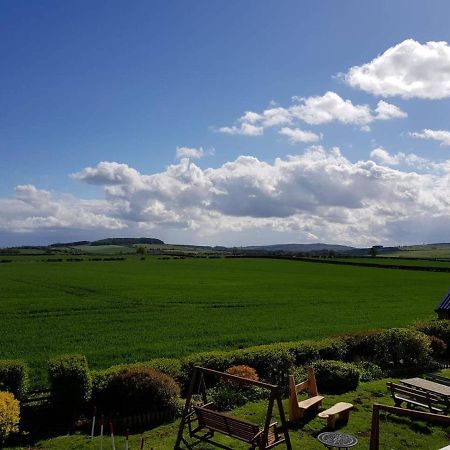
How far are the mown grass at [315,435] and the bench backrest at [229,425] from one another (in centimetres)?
142

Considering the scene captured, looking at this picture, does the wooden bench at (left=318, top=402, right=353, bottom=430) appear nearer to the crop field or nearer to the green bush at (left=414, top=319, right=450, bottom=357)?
the crop field

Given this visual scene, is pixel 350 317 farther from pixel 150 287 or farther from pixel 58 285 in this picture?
pixel 58 285

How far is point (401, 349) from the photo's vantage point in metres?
21.3

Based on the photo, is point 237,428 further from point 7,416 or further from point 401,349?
point 401,349

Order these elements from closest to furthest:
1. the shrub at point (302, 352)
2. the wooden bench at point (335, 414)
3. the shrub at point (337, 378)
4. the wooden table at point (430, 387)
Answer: the wooden bench at point (335, 414), the wooden table at point (430, 387), the shrub at point (337, 378), the shrub at point (302, 352)

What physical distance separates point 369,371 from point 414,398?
509 cm

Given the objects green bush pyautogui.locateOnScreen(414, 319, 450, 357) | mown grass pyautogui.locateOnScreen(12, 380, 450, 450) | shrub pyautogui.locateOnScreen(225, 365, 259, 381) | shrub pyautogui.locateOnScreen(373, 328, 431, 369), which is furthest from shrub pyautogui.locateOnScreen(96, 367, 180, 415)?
green bush pyautogui.locateOnScreen(414, 319, 450, 357)

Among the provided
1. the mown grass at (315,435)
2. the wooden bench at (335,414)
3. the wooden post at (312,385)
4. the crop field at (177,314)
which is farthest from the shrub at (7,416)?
the wooden post at (312,385)

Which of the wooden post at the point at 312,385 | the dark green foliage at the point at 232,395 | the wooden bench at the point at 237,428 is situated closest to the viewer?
the wooden bench at the point at 237,428

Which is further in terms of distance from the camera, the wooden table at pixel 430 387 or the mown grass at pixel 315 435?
the wooden table at pixel 430 387

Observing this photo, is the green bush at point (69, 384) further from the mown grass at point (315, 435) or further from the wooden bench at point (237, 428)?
the wooden bench at point (237, 428)

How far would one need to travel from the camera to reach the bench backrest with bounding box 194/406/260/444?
32.8 feet

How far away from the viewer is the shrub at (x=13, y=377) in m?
14.5

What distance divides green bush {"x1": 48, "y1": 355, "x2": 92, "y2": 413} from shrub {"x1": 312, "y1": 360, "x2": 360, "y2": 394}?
8024 mm
